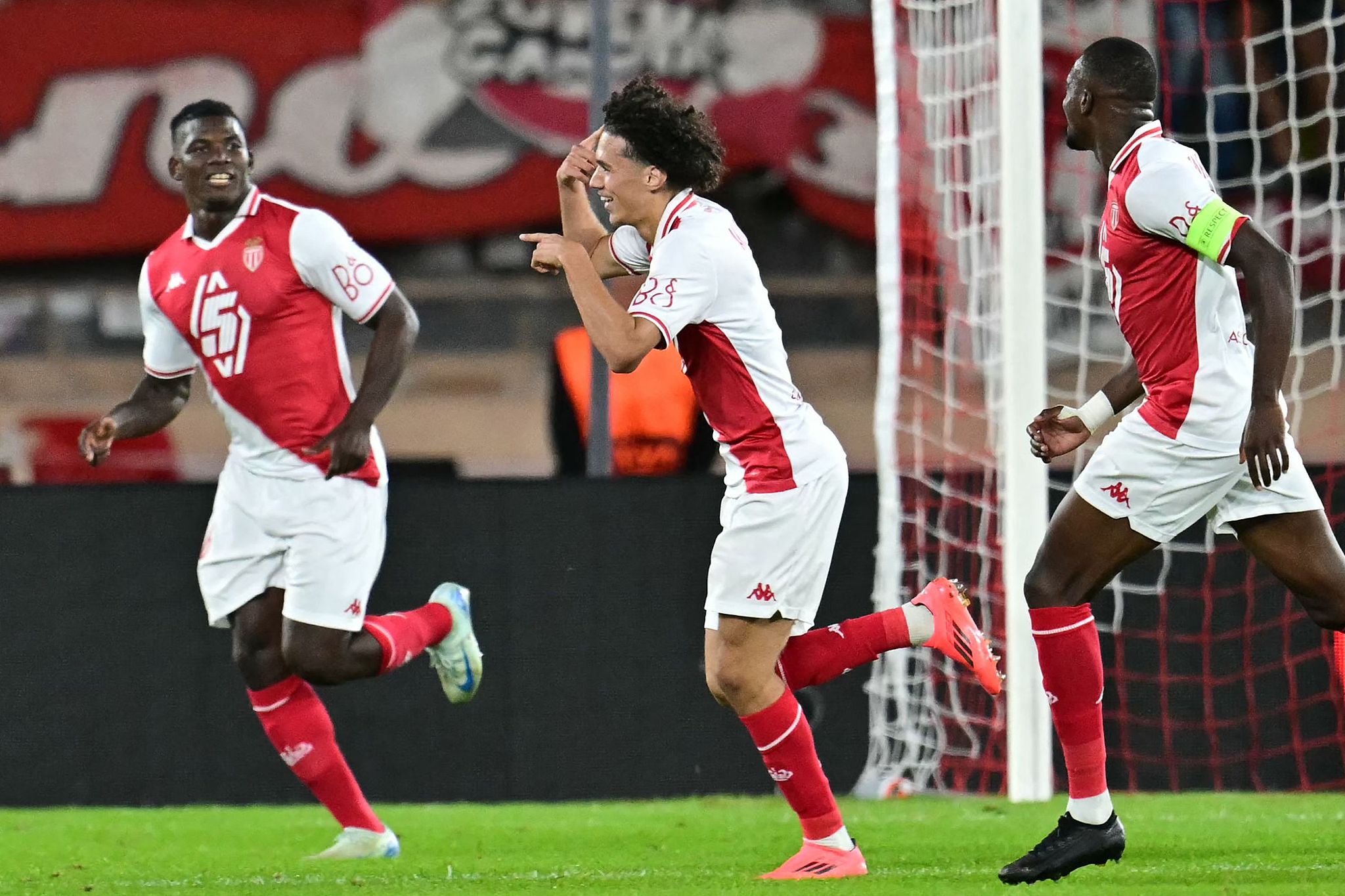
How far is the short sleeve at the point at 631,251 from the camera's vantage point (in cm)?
502

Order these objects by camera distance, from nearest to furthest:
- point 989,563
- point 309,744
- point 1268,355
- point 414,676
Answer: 1. point 1268,355
2. point 309,744
3. point 414,676
4. point 989,563

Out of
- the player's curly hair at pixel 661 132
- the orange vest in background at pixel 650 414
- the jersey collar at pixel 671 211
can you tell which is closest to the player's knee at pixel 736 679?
the jersey collar at pixel 671 211

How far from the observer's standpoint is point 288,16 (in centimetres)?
1497

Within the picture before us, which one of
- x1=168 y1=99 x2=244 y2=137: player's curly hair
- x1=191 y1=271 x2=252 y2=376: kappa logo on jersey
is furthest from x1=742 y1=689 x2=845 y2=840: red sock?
x1=168 y1=99 x2=244 y2=137: player's curly hair

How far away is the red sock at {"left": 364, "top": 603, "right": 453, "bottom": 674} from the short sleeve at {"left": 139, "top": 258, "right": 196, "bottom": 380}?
95cm

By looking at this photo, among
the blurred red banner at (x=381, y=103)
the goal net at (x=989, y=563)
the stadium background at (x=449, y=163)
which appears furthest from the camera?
the blurred red banner at (x=381, y=103)

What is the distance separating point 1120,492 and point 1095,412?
0.32 metres

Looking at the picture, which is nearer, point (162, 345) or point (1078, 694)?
point (1078, 694)

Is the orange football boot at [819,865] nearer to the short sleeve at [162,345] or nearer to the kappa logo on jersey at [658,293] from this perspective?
the kappa logo on jersey at [658,293]

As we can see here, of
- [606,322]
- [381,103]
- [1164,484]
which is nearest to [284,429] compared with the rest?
[606,322]

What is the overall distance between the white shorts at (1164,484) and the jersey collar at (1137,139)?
0.60 meters

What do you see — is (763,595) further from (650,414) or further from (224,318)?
(650,414)

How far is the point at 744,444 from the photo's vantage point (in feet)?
15.5

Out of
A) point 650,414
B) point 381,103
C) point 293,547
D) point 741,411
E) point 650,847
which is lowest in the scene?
point 650,847
